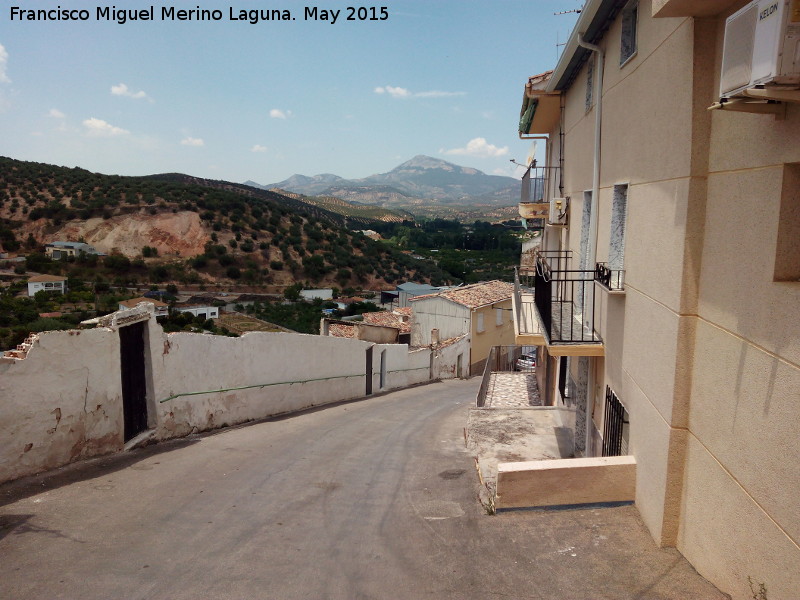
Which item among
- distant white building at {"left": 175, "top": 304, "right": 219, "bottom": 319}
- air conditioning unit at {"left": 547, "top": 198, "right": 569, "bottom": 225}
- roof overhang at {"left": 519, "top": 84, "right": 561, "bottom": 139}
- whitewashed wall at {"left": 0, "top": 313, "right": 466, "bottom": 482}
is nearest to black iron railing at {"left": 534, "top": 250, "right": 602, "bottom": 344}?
air conditioning unit at {"left": 547, "top": 198, "right": 569, "bottom": 225}

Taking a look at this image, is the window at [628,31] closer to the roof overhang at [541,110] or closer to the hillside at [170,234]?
the roof overhang at [541,110]

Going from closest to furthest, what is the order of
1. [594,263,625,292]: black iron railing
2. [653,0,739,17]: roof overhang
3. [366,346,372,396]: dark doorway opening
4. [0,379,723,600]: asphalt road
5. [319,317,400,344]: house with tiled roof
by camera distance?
[653,0,739,17]: roof overhang < [0,379,723,600]: asphalt road < [594,263,625,292]: black iron railing < [366,346,372,396]: dark doorway opening < [319,317,400,344]: house with tiled roof

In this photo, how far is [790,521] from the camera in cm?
310

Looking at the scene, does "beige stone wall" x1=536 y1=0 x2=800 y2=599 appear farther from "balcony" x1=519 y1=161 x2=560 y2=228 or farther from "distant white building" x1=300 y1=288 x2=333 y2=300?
"distant white building" x1=300 y1=288 x2=333 y2=300

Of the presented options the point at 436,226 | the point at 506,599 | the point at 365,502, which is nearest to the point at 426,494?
the point at 365,502

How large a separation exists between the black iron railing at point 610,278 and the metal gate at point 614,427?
128 centimetres

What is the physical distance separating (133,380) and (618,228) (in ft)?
24.0

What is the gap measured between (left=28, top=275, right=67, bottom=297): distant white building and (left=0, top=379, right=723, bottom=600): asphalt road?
133 feet

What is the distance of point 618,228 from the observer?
23.2 ft

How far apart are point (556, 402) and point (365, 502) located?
6194 millimetres

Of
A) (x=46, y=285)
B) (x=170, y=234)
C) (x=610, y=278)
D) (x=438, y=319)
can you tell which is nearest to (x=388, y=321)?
(x=438, y=319)

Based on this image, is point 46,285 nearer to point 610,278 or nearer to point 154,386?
point 154,386

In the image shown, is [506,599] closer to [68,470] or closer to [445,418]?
[68,470]

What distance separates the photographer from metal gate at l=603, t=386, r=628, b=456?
641cm
